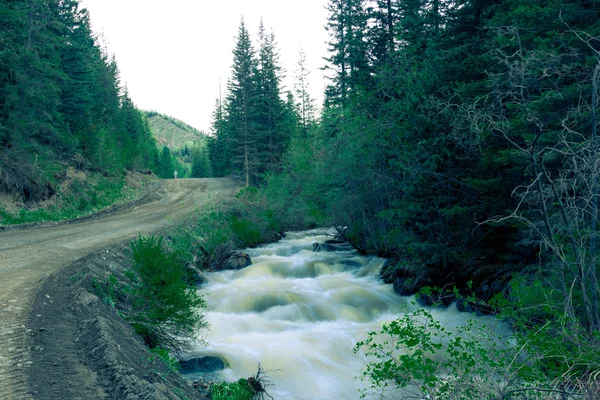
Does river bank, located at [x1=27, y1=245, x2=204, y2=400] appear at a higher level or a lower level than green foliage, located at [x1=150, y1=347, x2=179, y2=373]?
higher

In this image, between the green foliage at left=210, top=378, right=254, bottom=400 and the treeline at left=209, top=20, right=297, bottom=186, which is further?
the treeline at left=209, top=20, right=297, bottom=186

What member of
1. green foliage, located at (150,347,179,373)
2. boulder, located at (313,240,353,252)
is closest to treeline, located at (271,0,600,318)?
boulder, located at (313,240,353,252)

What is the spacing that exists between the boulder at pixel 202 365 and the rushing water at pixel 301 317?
22 centimetres

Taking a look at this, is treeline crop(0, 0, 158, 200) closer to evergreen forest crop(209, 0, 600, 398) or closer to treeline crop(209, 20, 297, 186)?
evergreen forest crop(209, 0, 600, 398)

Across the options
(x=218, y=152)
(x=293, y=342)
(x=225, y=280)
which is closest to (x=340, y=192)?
(x=225, y=280)

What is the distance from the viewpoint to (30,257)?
1110 centimetres

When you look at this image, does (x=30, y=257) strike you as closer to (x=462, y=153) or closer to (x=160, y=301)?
(x=160, y=301)

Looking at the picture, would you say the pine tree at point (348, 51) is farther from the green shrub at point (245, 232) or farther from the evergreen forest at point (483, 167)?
the green shrub at point (245, 232)

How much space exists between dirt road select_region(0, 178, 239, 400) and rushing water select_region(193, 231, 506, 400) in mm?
3821

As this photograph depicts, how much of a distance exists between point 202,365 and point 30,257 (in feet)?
19.3

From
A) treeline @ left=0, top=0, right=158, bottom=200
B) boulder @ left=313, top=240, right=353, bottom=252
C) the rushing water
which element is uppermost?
treeline @ left=0, top=0, right=158, bottom=200

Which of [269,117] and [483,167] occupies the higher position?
[269,117]

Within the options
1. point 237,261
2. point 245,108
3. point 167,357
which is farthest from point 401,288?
point 245,108

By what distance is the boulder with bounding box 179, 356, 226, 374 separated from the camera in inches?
338
